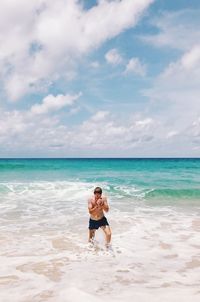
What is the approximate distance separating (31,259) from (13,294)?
2.47 m

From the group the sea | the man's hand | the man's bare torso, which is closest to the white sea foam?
the sea

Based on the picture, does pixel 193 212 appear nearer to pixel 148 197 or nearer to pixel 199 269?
pixel 148 197

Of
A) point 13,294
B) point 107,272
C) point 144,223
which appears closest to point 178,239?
point 144,223

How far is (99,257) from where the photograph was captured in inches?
370

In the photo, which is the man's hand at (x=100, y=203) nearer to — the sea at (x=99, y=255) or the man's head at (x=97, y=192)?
the man's head at (x=97, y=192)

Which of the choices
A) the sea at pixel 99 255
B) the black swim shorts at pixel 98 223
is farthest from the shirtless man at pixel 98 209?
the sea at pixel 99 255

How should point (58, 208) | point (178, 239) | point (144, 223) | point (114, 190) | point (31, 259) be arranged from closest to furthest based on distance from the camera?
point (31, 259) → point (178, 239) → point (144, 223) → point (58, 208) → point (114, 190)

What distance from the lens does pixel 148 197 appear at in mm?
23188

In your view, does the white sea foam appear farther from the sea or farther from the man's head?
the man's head

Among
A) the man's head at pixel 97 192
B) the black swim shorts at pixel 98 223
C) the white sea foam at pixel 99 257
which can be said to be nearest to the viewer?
the white sea foam at pixel 99 257

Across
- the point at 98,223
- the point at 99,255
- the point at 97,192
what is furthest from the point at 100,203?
the point at 99,255

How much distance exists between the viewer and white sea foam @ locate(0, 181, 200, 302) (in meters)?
6.99

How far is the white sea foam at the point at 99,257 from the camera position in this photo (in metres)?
6.99

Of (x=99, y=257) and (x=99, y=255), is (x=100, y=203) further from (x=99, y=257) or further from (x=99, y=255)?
(x=99, y=257)
